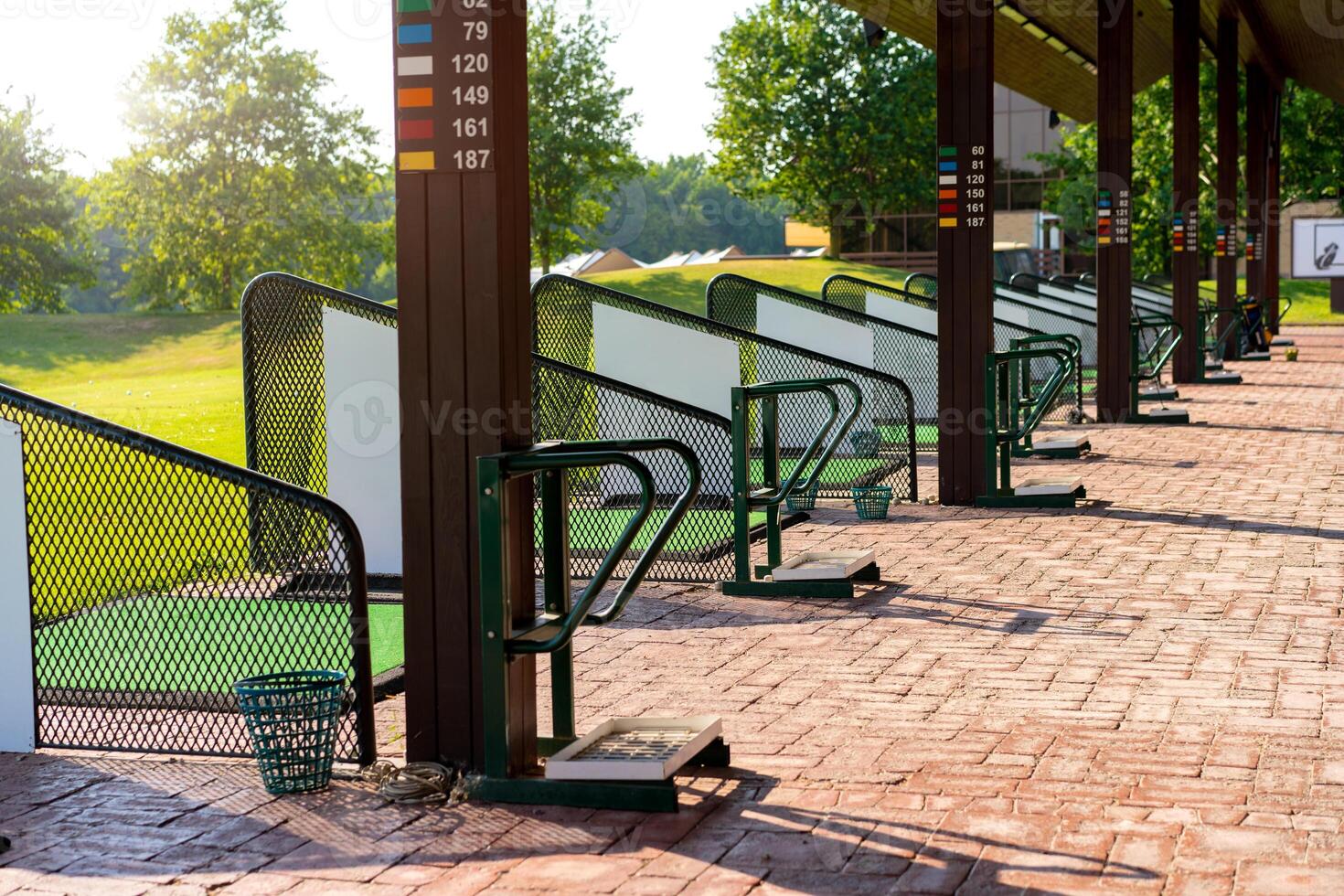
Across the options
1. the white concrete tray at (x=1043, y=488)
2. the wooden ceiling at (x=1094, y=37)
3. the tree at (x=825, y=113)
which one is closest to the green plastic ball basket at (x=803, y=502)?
the white concrete tray at (x=1043, y=488)

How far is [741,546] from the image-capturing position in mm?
7867

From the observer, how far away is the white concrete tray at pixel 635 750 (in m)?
4.41

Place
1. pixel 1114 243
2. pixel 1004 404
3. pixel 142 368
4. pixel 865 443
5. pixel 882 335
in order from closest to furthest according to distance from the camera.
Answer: pixel 1004 404
pixel 865 443
pixel 882 335
pixel 1114 243
pixel 142 368

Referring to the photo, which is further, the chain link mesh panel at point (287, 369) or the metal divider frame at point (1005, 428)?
the metal divider frame at point (1005, 428)

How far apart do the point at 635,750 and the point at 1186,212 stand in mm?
19329

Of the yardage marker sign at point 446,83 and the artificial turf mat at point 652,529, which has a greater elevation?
the yardage marker sign at point 446,83

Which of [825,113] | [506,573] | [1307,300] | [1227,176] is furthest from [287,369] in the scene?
[1307,300]

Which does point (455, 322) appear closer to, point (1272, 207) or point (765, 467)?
point (765, 467)

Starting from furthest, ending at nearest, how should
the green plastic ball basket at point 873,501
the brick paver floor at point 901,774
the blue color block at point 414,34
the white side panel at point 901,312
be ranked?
the white side panel at point 901,312 → the green plastic ball basket at point 873,501 → the blue color block at point 414,34 → the brick paver floor at point 901,774

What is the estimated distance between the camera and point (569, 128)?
1638 inches

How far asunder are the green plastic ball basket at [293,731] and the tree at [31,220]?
43.9 m

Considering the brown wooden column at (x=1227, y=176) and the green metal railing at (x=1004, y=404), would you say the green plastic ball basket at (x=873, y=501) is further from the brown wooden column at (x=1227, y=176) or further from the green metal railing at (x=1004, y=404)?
the brown wooden column at (x=1227, y=176)

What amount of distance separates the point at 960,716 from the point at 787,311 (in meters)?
9.61

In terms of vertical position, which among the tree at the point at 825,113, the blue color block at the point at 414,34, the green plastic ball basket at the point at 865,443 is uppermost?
the tree at the point at 825,113
